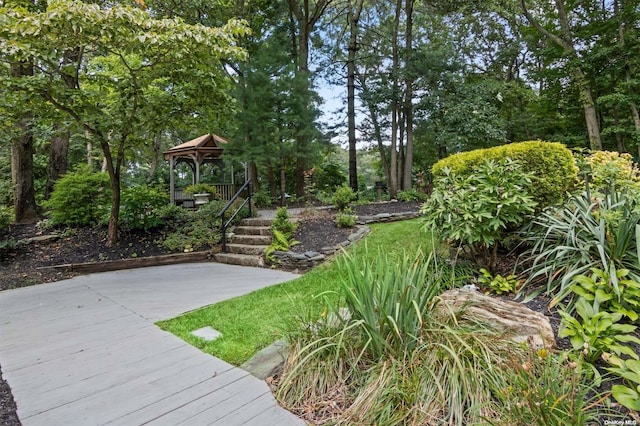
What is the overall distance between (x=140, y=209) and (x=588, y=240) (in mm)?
7196

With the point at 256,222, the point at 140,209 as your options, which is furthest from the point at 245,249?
the point at 140,209

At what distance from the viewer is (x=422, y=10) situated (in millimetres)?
11562

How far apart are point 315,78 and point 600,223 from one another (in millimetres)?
11800

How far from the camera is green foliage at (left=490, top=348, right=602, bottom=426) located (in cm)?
132

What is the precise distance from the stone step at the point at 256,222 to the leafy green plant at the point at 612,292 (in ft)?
17.9

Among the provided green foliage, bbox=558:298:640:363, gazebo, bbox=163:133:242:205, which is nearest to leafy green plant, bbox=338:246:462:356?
green foliage, bbox=558:298:640:363

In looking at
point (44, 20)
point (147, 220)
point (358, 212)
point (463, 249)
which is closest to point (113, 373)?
point (463, 249)

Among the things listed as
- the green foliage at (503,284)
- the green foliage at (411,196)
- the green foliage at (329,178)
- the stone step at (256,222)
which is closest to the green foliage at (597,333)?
the green foliage at (503,284)

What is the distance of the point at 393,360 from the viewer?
1.77 metres

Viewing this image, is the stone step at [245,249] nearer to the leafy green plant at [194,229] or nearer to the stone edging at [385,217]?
the leafy green plant at [194,229]

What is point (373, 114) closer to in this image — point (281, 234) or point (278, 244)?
point (281, 234)

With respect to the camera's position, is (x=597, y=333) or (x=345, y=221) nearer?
(x=597, y=333)

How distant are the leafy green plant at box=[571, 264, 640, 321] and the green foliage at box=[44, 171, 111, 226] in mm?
7891

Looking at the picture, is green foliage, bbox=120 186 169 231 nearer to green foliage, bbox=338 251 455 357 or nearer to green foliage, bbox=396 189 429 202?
green foliage, bbox=338 251 455 357
